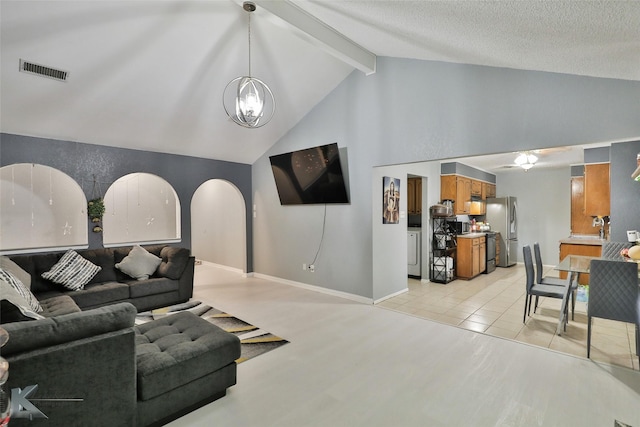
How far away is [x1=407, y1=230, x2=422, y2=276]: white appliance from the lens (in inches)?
240

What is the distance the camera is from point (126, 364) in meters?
1.86

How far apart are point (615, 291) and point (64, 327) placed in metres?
4.23

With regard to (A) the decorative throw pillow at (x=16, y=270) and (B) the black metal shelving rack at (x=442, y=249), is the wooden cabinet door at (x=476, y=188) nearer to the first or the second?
(B) the black metal shelving rack at (x=442, y=249)

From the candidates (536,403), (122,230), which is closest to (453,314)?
(536,403)

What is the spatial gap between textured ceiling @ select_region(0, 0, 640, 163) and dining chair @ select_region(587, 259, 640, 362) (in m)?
1.62

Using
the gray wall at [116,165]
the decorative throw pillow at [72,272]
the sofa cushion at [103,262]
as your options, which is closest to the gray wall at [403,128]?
the gray wall at [116,165]

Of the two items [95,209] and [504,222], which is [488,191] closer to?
[504,222]

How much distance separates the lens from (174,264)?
180 inches

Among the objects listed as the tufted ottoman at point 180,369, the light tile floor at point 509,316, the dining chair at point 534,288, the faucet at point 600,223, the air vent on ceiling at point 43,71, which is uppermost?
the air vent on ceiling at point 43,71

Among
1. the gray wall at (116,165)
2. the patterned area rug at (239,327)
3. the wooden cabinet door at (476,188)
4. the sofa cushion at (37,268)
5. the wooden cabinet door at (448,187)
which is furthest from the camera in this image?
the wooden cabinet door at (476,188)

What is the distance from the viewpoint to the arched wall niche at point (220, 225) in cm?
702

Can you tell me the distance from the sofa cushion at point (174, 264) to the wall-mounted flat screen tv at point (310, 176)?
199 centimetres

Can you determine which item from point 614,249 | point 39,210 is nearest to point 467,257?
point 614,249

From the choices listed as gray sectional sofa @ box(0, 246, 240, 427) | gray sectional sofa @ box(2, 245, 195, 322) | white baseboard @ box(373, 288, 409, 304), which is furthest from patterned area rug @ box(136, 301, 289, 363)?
white baseboard @ box(373, 288, 409, 304)
